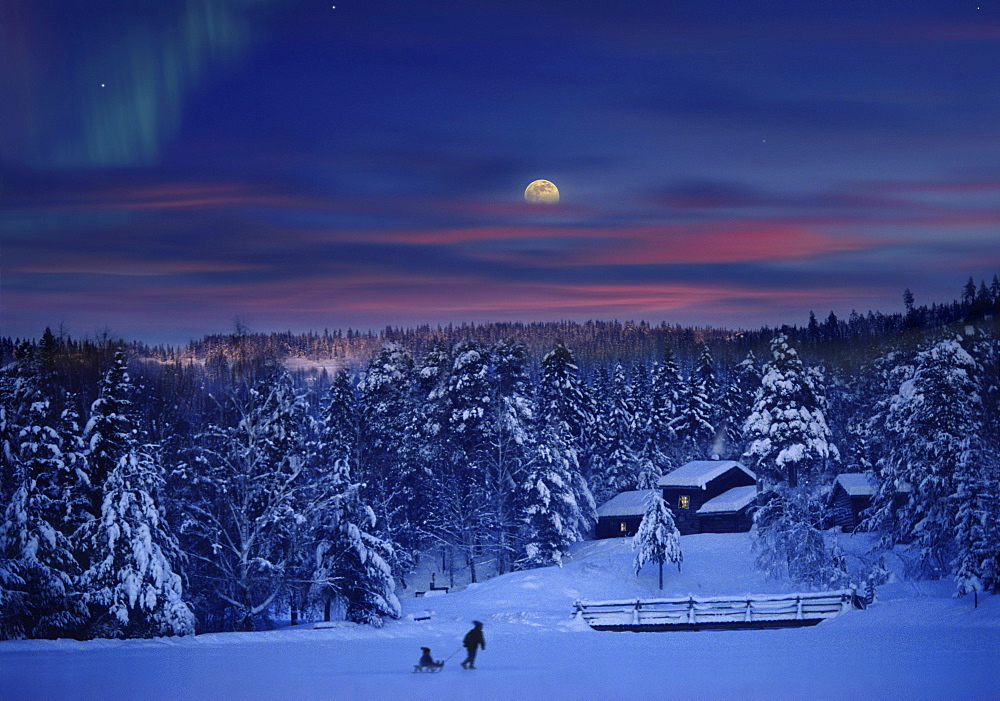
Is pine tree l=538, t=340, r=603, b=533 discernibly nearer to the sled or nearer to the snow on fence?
the snow on fence

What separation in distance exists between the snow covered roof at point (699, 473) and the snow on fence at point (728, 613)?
2730cm

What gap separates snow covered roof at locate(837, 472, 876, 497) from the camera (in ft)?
183

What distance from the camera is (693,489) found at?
62469 millimetres

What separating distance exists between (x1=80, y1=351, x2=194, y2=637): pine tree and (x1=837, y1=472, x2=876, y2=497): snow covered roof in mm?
43173

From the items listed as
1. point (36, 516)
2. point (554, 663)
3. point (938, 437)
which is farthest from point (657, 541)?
point (36, 516)

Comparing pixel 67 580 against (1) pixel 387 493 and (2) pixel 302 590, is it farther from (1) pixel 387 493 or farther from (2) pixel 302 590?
(1) pixel 387 493

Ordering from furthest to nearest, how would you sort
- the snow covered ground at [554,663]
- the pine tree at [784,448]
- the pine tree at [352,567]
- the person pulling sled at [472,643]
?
1. the pine tree at [784,448]
2. the pine tree at [352,567]
3. the person pulling sled at [472,643]
4. the snow covered ground at [554,663]

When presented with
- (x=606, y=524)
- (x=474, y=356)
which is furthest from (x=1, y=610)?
(x=606, y=524)

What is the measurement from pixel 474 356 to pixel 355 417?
8.72 metres

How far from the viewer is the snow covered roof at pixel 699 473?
6181 centimetres

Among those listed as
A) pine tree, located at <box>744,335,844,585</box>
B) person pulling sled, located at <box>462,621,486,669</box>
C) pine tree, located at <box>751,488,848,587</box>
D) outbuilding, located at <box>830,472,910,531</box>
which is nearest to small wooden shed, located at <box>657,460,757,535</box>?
outbuilding, located at <box>830,472,910,531</box>

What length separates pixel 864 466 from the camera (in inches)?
2309

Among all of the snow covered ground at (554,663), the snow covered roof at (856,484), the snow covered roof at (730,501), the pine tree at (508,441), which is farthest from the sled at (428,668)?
the snow covered roof at (730,501)

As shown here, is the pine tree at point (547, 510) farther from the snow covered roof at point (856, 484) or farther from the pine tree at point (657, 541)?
the snow covered roof at point (856, 484)
